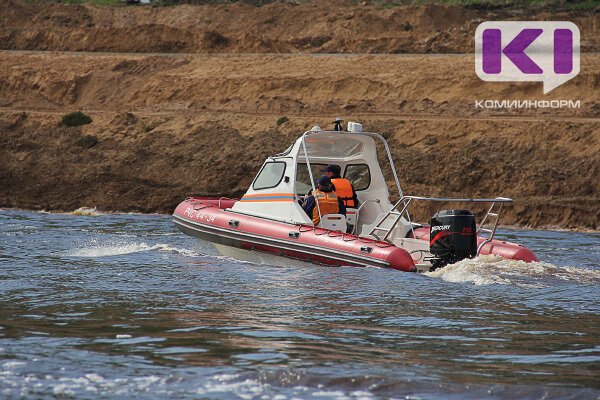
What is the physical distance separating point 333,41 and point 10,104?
1239 cm

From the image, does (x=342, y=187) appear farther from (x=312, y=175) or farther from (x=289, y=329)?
(x=289, y=329)

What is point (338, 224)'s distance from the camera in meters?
15.4

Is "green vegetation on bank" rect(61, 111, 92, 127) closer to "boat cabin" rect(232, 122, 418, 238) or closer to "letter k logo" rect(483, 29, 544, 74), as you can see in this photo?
"letter k logo" rect(483, 29, 544, 74)

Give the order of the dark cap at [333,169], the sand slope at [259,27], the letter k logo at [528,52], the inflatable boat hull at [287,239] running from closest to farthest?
the inflatable boat hull at [287,239] → the dark cap at [333,169] → the letter k logo at [528,52] → the sand slope at [259,27]

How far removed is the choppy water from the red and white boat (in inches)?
10.2

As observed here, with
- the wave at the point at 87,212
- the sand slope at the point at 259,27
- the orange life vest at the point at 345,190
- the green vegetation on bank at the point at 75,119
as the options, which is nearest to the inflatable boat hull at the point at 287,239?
the orange life vest at the point at 345,190

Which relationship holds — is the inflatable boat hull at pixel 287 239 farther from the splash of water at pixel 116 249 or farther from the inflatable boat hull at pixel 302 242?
the splash of water at pixel 116 249

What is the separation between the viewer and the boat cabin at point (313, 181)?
15.7 meters

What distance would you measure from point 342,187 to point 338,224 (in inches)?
25.2

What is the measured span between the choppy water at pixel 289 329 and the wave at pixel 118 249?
0.25 meters

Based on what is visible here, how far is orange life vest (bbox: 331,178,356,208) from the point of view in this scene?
15797 millimetres

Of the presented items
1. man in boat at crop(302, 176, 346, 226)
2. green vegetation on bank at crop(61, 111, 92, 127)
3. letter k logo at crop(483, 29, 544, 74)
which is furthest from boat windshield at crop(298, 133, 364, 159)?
letter k logo at crop(483, 29, 544, 74)

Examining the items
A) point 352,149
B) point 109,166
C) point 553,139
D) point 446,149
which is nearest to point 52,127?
point 109,166

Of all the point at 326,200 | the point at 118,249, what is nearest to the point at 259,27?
the point at 118,249
